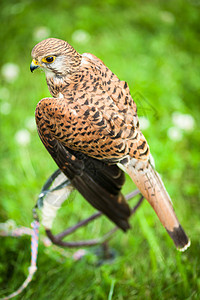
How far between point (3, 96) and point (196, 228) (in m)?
2.72

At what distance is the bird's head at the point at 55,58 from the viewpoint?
61.0 inches

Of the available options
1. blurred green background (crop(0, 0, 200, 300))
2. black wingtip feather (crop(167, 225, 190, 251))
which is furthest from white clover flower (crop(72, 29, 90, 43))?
black wingtip feather (crop(167, 225, 190, 251))

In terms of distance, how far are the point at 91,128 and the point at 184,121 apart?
7.11 feet

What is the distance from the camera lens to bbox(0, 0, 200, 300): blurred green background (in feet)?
7.65

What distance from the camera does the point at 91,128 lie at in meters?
1.61

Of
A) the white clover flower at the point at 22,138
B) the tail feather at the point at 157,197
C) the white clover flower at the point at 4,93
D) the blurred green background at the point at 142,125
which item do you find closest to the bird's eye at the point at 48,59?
the blurred green background at the point at 142,125

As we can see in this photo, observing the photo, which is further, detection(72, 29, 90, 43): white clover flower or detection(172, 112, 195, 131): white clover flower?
detection(72, 29, 90, 43): white clover flower

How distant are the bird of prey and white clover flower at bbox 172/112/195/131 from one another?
74.4 inches

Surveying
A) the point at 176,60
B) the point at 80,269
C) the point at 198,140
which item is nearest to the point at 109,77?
the point at 80,269

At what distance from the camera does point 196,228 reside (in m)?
2.71

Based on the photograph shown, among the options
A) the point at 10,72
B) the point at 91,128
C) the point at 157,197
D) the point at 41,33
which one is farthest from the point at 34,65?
the point at 41,33

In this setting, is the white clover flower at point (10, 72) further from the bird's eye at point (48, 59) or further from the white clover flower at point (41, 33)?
the bird's eye at point (48, 59)

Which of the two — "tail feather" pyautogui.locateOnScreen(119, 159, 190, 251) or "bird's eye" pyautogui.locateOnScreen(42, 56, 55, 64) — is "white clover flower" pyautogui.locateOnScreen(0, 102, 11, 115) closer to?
"bird's eye" pyautogui.locateOnScreen(42, 56, 55, 64)

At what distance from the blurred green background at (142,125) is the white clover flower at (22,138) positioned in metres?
0.01
